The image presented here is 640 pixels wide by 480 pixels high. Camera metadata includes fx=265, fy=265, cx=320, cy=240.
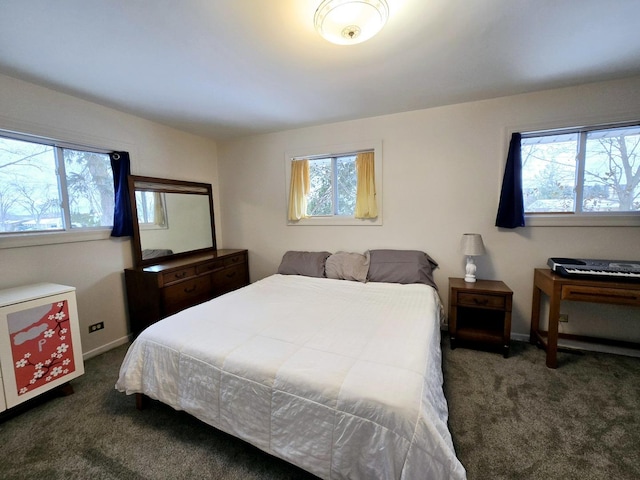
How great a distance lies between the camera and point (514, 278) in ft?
8.66

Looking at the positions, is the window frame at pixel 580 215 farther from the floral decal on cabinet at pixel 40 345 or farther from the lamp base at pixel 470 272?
the floral decal on cabinet at pixel 40 345

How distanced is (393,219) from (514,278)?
1.32 meters

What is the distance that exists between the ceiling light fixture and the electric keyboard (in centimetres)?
226

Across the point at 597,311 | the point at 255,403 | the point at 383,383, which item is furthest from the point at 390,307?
the point at 597,311

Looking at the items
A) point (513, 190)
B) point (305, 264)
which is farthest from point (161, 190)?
point (513, 190)

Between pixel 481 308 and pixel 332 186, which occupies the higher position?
pixel 332 186

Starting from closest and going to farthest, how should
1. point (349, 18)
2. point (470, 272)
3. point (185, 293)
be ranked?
point (349, 18) → point (470, 272) → point (185, 293)

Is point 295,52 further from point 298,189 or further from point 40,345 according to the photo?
point 40,345

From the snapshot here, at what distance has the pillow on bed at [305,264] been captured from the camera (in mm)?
3045

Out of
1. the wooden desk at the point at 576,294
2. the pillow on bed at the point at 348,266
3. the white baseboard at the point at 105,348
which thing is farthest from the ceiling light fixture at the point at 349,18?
the white baseboard at the point at 105,348

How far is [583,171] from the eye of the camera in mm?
2422

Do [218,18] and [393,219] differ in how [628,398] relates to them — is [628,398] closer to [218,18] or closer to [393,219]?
[393,219]

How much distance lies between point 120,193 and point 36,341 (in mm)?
1429

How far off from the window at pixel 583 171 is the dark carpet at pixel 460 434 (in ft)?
4.55
